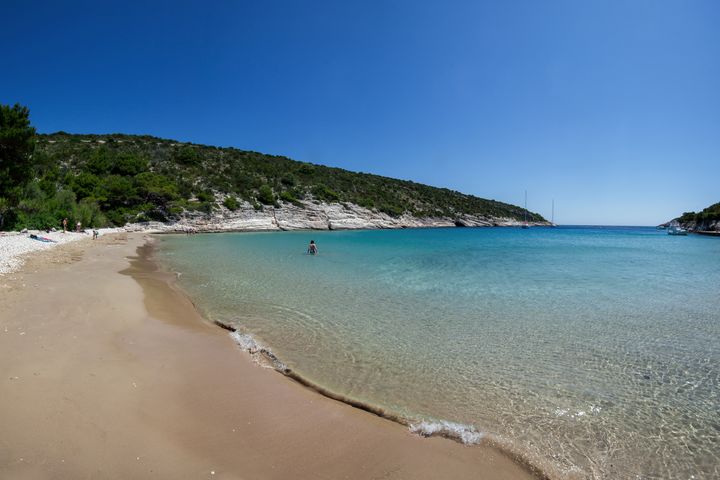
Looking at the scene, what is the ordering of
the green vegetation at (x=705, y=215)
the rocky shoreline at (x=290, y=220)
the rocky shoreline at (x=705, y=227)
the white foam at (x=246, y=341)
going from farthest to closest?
1. the green vegetation at (x=705, y=215)
2. the rocky shoreline at (x=705, y=227)
3. the rocky shoreline at (x=290, y=220)
4. the white foam at (x=246, y=341)

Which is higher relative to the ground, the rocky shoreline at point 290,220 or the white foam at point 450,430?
the rocky shoreline at point 290,220

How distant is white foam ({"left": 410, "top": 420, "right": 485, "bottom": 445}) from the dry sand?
0.40ft

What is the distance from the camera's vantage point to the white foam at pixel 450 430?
3.85m

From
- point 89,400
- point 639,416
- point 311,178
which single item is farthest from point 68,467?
point 311,178

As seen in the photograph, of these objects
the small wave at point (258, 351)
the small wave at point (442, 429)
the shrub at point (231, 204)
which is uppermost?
the shrub at point (231, 204)

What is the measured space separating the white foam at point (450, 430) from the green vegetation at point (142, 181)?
31.2 m

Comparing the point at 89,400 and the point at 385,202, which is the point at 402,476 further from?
the point at 385,202

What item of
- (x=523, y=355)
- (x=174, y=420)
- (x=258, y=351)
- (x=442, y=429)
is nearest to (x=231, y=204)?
(x=258, y=351)

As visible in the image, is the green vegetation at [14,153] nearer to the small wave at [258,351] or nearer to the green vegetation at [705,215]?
the small wave at [258,351]

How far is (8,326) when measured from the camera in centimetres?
609

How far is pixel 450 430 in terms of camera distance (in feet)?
13.1

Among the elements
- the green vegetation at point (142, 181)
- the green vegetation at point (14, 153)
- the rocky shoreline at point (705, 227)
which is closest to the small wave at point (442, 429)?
the green vegetation at point (14, 153)

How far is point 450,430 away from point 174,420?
3153 millimetres

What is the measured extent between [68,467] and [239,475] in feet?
4.65
